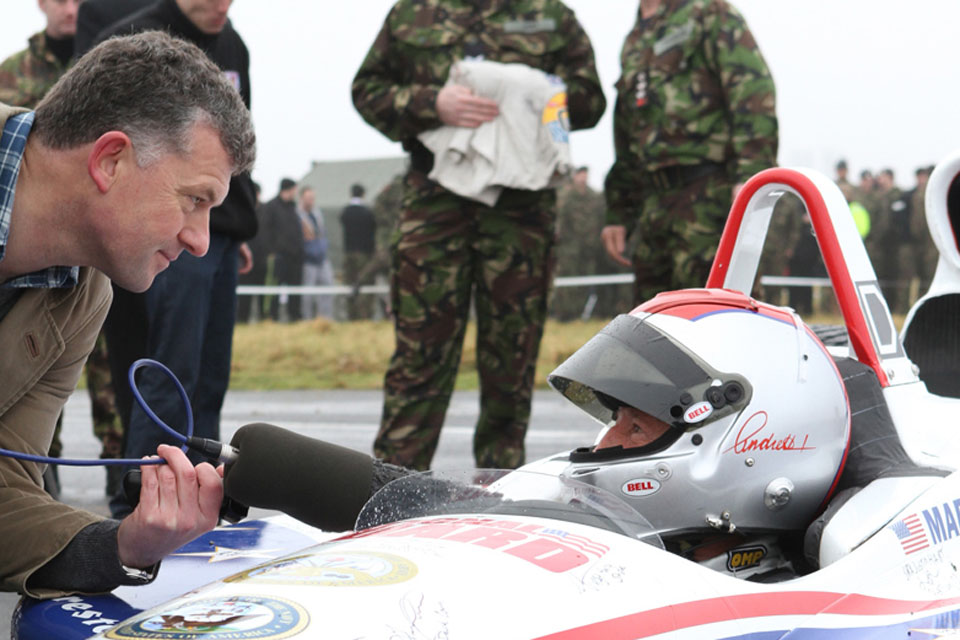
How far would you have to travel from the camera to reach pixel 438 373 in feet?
16.2

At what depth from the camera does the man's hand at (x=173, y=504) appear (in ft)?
7.88

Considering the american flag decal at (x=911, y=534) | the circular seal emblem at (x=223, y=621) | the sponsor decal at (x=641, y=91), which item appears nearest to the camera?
the circular seal emblem at (x=223, y=621)

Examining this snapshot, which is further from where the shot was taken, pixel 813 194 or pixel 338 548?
pixel 813 194

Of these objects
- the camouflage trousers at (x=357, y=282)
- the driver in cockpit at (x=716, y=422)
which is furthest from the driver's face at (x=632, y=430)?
the camouflage trousers at (x=357, y=282)

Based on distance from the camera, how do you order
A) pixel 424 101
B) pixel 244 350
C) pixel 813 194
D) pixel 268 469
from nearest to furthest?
pixel 268 469 → pixel 813 194 → pixel 424 101 → pixel 244 350

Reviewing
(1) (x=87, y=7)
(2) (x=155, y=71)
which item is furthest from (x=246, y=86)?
(2) (x=155, y=71)

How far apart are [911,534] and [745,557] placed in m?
0.37

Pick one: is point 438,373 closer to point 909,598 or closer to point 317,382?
point 909,598

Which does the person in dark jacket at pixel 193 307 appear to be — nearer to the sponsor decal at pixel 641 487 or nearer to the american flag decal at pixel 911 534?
the sponsor decal at pixel 641 487

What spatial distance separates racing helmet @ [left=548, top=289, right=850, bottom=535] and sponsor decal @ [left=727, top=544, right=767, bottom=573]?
58 mm

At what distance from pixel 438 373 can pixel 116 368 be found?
49.4 inches

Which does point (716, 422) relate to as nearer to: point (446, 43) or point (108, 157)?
point (108, 157)

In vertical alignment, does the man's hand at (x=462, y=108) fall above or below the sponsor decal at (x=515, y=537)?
above

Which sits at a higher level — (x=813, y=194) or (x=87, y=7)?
(x=87, y=7)
